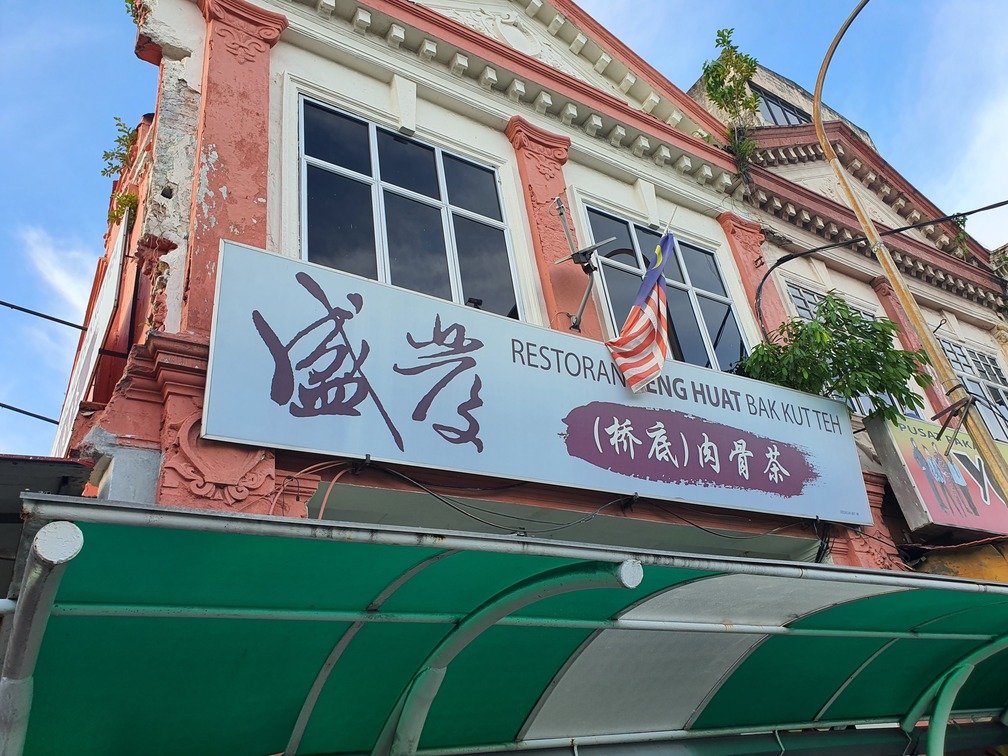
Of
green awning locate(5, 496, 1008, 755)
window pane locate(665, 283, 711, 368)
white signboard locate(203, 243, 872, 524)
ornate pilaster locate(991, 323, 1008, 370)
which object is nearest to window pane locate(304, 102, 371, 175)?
white signboard locate(203, 243, 872, 524)

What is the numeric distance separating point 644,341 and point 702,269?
10.6 ft

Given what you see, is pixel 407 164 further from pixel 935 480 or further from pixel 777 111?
pixel 777 111

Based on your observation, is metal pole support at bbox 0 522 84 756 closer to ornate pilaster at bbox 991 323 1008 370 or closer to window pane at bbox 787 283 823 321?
window pane at bbox 787 283 823 321

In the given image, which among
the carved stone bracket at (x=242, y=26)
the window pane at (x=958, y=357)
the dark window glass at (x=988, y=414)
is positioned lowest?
the dark window glass at (x=988, y=414)

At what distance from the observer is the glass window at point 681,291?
835 cm

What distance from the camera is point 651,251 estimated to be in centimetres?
909

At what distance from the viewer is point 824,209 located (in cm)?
1166

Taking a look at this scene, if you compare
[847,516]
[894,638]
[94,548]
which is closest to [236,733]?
[94,548]

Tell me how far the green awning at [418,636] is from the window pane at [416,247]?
3.35m

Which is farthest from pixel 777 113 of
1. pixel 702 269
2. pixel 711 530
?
pixel 711 530

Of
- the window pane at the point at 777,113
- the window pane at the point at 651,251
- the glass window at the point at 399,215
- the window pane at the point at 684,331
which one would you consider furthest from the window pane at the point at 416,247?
the window pane at the point at 777,113

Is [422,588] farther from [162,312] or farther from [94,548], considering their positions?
[162,312]

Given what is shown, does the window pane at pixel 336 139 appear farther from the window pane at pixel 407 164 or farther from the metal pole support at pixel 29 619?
the metal pole support at pixel 29 619

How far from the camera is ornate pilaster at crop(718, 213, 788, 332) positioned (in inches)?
377
